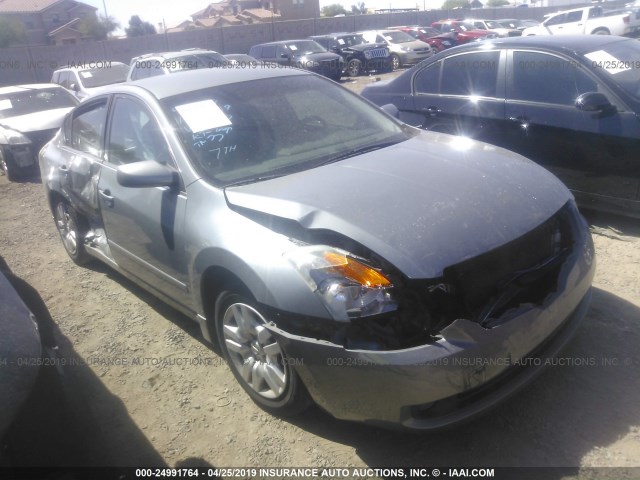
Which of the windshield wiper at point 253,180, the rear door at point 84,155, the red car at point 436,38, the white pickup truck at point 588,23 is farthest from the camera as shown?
the red car at point 436,38

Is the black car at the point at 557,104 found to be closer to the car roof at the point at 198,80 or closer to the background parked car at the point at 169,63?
the car roof at the point at 198,80

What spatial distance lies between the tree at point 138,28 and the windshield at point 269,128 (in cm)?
5947

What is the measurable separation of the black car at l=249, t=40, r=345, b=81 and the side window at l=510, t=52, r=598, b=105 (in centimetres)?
1392

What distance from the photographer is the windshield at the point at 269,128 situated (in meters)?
3.12

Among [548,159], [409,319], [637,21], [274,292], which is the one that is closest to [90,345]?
[274,292]

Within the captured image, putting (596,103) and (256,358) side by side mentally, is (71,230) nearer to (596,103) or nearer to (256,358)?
(256,358)

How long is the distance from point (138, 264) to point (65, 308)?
3.81 ft

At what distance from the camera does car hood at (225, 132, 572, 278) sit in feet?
7.62

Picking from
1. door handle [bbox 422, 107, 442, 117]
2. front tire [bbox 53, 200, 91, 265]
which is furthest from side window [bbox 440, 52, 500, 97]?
front tire [bbox 53, 200, 91, 265]

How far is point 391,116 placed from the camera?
3.98 meters

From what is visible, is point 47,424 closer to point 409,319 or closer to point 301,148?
point 409,319

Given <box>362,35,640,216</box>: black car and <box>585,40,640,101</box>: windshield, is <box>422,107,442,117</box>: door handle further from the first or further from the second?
<box>585,40,640,101</box>: windshield

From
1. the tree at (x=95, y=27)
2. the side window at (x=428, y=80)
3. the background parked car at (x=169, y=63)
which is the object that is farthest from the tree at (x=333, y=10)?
the side window at (x=428, y=80)

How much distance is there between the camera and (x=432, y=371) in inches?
84.4
